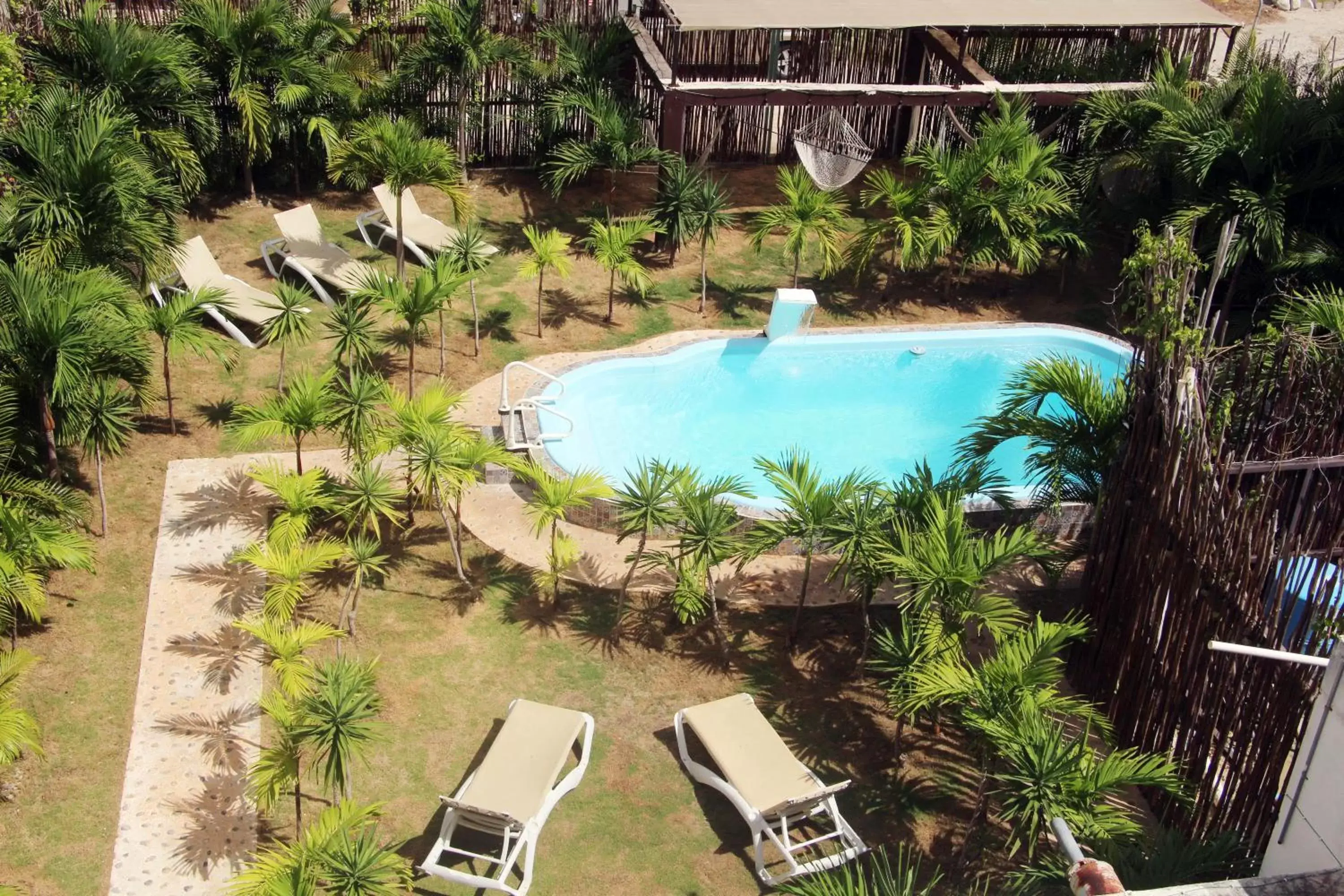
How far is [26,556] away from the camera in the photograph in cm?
889

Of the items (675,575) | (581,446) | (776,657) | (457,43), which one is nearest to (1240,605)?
(776,657)

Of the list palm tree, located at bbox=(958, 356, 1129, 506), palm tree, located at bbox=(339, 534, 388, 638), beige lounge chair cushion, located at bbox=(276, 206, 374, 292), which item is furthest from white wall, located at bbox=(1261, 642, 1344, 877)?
beige lounge chair cushion, located at bbox=(276, 206, 374, 292)

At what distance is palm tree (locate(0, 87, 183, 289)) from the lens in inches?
427

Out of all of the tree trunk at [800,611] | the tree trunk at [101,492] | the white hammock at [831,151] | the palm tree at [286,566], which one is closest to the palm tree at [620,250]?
the white hammock at [831,151]

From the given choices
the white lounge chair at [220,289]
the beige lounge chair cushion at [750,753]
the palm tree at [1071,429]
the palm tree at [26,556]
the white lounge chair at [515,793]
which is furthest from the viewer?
the white lounge chair at [220,289]

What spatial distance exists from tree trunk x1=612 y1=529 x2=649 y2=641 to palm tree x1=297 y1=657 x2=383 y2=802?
2.28 meters

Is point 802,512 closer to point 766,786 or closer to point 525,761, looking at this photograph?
point 766,786

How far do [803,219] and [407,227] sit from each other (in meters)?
4.57

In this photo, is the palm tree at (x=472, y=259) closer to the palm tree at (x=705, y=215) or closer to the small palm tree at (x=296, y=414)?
the palm tree at (x=705, y=215)

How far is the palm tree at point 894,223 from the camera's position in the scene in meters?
14.2

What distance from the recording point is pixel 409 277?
47.9 ft

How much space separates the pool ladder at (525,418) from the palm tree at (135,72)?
4596mm

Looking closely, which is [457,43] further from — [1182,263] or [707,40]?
[1182,263]

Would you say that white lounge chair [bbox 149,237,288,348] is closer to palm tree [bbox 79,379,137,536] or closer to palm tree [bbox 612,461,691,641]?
palm tree [bbox 79,379,137,536]
